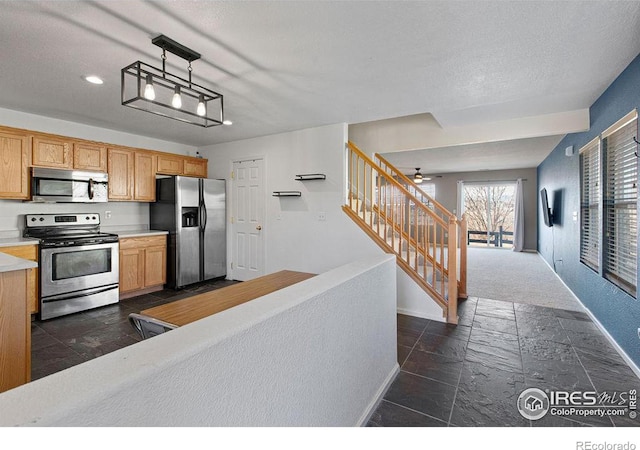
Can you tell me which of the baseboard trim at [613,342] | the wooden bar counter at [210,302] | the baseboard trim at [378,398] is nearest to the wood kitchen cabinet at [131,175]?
the wooden bar counter at [210,302]

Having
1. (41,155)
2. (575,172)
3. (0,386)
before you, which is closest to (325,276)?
(0,386)

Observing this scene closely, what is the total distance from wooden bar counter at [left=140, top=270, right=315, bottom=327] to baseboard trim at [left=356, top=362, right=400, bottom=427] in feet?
3.02

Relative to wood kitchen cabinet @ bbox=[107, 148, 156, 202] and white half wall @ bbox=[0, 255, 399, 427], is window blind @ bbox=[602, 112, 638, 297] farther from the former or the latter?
wood kitchen cabinet @ bbox=[107, 148, 156, 202]

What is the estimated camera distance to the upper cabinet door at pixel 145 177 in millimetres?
4594

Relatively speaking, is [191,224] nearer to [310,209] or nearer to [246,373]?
[310,209]

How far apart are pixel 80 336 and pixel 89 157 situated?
2.38m

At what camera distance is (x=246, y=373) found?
962 mm

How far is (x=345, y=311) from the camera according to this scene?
1592mm

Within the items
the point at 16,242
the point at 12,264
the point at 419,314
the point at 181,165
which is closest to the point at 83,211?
the point at 16,242

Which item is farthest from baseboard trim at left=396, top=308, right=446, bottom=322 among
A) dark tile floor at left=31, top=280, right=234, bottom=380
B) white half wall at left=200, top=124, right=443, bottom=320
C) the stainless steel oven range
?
the stainless steel oven range

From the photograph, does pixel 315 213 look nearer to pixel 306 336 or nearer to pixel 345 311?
pixel 345 311

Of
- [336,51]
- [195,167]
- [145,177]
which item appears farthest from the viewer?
[195,167]

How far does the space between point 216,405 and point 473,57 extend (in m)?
2.79

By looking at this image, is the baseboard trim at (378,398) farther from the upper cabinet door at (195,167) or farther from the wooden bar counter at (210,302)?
the upper cabinet door at (195,167)
